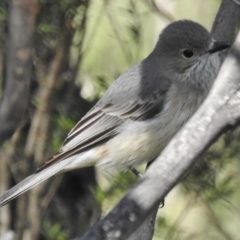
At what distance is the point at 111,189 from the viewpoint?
189 inches

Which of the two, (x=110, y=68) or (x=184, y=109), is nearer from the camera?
(x=184, y=109)

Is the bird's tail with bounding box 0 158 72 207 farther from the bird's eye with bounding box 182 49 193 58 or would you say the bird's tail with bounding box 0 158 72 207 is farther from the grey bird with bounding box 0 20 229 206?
the bird's eye with bounding box 182 49 193 58

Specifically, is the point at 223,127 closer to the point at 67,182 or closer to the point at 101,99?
the point at 101,99

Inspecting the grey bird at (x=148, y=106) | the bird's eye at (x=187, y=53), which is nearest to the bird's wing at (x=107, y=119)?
the grey bird at (x=148, y=106)

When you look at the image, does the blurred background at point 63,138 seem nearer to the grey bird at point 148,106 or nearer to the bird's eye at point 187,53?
the grey bird at point 148,106

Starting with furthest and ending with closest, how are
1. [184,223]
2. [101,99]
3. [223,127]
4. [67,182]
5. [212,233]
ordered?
[184,223], [212,233], [67,182], [101,99], [223,127]

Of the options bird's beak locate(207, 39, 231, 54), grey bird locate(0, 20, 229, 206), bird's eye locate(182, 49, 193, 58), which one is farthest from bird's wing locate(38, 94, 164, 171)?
bird's beak locate(207, 39, 231, 54)

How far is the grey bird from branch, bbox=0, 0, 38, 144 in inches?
35.0

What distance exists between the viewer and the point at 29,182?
14.3ft

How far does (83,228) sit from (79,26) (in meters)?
1.49

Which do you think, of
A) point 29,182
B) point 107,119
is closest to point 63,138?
point 107,119

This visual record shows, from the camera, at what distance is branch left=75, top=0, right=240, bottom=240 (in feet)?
7.86

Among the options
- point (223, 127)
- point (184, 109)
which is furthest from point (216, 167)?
point (223, 127)

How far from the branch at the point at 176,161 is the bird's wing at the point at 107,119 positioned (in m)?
2.17
